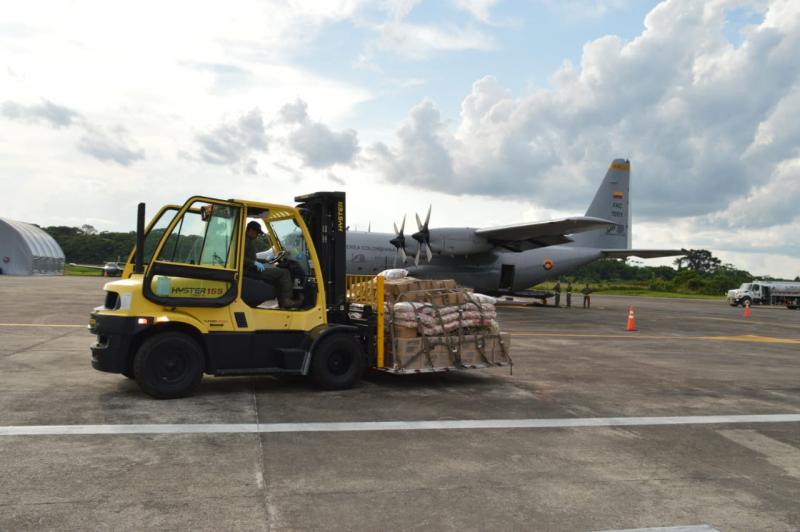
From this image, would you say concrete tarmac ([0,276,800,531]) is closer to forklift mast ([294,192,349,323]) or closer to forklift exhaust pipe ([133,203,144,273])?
forklift mast ([294,192,349,323])

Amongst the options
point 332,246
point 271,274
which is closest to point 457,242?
point 332,246

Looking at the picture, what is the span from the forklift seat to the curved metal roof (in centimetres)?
6336

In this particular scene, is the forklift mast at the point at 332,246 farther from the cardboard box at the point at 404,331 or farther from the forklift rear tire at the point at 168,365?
the forklift rear tire at the point at 168,365

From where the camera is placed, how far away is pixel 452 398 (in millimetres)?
8391

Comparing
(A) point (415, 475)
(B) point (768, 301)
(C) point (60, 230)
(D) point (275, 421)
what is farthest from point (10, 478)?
(C) point (60, 230)

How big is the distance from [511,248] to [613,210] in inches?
303

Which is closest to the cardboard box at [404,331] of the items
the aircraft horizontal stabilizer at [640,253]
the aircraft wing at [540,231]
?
the aircraft wing at [540,231]

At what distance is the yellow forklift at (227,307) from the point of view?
7348 millimetres

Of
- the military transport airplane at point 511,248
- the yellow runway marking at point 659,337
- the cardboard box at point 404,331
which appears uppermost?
the military transport airplane at point 511,248

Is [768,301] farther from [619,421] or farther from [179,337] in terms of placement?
[179,337]

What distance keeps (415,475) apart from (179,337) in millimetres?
3836

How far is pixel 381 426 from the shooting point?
21.8 feet

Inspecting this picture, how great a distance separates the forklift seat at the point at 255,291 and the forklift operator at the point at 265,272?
65 millimetres

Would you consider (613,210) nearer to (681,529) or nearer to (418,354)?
(418,354)
